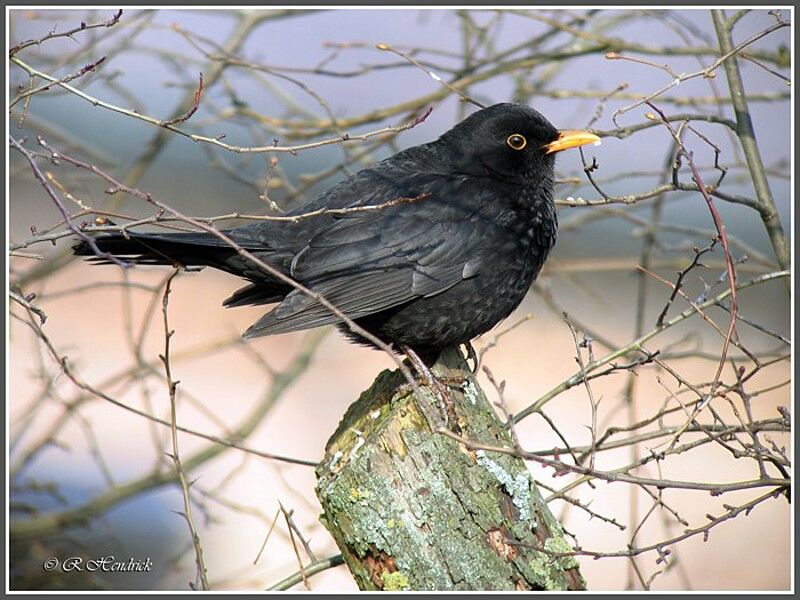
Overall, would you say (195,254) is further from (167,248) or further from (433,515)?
(433,515)

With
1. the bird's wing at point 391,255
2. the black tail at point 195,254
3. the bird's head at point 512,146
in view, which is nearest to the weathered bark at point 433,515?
the bird's wing at point 391,255

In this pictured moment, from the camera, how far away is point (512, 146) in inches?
181

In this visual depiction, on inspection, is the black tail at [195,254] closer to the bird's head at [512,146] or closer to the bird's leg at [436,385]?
the bird's leg at [436,385]

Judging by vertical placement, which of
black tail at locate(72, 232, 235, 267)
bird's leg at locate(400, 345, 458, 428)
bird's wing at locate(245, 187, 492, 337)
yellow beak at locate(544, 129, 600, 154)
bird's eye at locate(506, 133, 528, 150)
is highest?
bird's eye at locate(506, 133, 528, 150)

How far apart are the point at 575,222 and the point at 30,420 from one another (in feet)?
10.8

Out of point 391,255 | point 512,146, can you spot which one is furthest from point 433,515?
point 512,146

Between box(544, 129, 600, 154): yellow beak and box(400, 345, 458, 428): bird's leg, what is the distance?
4.08ft

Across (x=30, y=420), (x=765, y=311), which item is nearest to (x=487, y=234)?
(x=30, y=420)

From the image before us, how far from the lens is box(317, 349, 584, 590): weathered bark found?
319 centimetres

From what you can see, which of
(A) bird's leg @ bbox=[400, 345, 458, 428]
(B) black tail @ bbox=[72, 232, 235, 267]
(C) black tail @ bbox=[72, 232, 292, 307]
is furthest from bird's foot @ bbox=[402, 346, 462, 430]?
(B) black tail @ bbox=[72, 232, 235, 267]

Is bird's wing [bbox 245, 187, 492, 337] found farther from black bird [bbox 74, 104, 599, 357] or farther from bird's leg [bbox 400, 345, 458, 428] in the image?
bird's leg [bbox 400, 345, 458, 428]

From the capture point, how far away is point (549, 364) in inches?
316

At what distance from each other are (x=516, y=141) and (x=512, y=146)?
4 centimetres

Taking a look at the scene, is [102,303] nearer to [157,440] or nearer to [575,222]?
[157,440]
